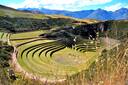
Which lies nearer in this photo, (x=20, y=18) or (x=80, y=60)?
(x=80, y=60)

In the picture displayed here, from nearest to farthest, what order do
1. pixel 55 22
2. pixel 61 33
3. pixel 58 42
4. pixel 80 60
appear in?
pixel 80 60
pixel 58 42
pixel 61 33
pixel 55 22

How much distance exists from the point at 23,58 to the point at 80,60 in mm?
38464

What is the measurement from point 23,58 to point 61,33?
29.7 m

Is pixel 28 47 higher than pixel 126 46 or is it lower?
lower

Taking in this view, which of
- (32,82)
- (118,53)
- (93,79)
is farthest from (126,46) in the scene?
(32,82)

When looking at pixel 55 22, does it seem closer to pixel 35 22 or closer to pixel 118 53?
pixel 35 22

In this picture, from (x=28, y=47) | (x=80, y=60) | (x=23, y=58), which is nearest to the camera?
(x=80, y=60)

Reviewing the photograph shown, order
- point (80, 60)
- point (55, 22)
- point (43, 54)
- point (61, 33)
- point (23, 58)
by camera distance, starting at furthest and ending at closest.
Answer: point (55, 22) → point (61, 33) → point (43, 54) → point (23, 58) → point (80, 60)

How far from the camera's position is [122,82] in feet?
10.8

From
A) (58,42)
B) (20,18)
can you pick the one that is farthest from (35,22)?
(58,42)

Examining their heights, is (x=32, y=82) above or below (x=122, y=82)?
below

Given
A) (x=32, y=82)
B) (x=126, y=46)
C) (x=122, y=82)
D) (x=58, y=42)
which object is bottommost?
(x=58, y=42)

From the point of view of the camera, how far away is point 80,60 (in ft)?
13.2

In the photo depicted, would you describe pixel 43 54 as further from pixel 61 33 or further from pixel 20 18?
pixel 20 18
